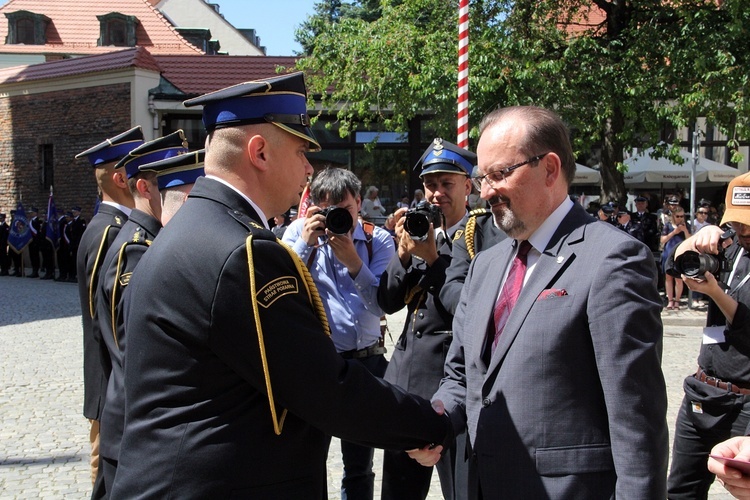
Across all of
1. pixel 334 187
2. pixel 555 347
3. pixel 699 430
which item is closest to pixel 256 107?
pixel 555 347

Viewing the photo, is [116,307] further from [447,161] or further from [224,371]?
[447,161]

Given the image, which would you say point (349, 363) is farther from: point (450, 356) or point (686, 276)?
point (686, 276)

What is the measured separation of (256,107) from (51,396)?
6.61 m

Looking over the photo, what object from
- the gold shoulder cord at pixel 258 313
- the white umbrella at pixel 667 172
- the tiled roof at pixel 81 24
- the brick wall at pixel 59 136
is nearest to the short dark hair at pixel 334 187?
the gold shoulder cord at pixel 258 313

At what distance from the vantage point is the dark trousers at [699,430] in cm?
387

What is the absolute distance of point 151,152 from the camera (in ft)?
14.1

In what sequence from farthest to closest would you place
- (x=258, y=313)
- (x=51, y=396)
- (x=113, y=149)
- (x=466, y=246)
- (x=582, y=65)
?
(x=582, y=65), (x=51, y=396), (x=113, y=149), (x=466, y=246), (x=258, y=313)

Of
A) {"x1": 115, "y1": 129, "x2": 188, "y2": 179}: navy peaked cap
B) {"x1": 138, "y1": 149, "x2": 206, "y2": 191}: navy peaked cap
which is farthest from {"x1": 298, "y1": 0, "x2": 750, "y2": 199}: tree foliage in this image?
{"x1": 138, "y1": 149, "x2": 206, "y2": 191}: navy peaked cap

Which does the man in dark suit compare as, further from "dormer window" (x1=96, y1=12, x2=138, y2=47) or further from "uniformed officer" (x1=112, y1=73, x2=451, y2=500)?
"dormer window" (x1=96, y1=12, x2=138, y2=47)

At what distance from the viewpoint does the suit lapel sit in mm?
2445

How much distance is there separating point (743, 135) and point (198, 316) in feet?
48.2

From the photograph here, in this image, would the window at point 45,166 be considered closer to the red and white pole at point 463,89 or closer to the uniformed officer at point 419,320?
the red and white pole at point 463,89

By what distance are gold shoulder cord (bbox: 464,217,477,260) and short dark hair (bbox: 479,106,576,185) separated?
1071 millimetres

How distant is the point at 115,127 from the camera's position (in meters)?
22.7
